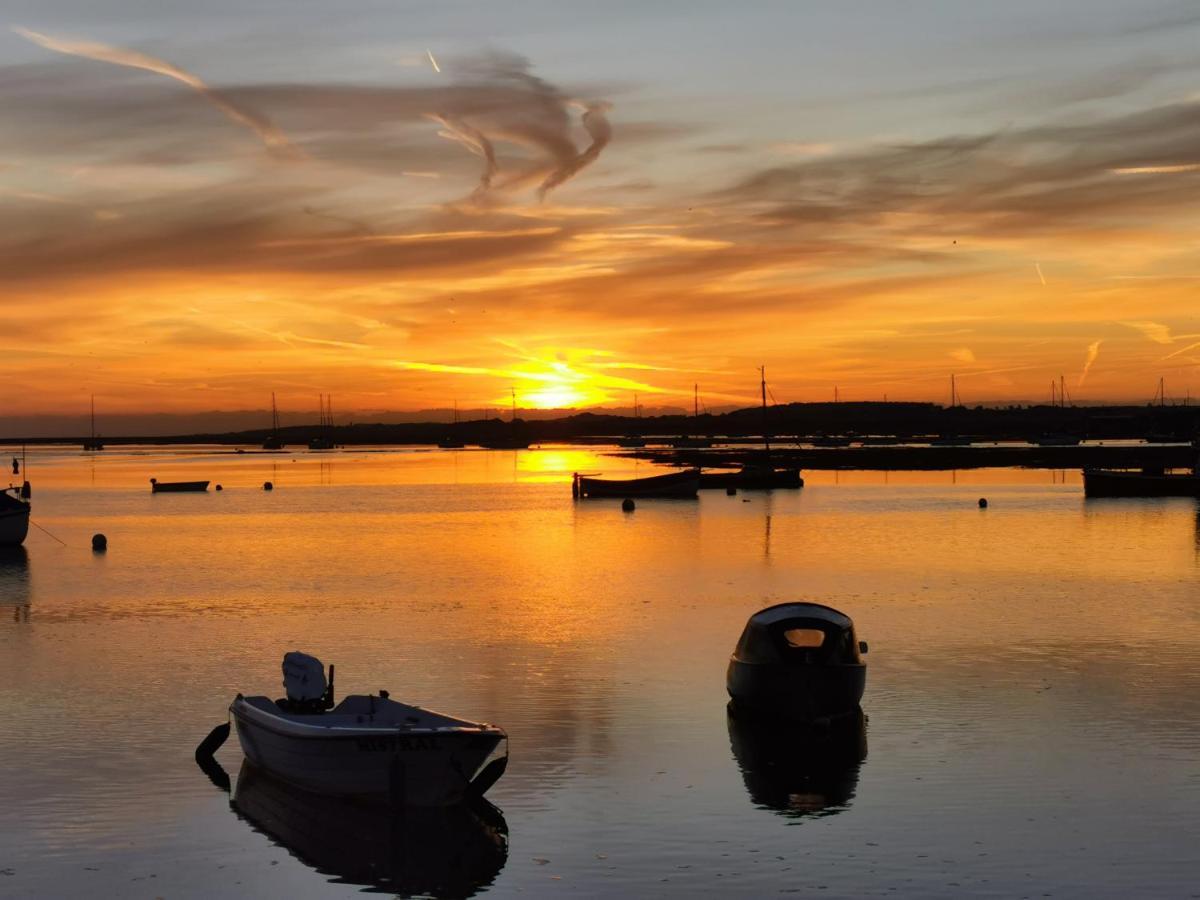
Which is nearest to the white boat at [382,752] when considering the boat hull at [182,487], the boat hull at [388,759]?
the boat hull at [388,759]

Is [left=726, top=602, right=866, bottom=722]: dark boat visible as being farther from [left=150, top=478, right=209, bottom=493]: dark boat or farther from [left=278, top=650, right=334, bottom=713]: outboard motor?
[left=150, top=478, right=209, bottom=493]: dark boat

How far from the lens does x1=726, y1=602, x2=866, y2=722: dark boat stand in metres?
26.7

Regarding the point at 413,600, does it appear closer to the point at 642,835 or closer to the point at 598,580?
the point at 598,580

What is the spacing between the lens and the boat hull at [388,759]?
2117cm

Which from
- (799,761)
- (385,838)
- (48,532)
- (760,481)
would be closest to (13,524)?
(48,532)

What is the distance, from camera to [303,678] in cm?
2383

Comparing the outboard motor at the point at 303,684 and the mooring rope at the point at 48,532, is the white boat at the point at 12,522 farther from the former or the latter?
the outboard motor at the point at 303,684

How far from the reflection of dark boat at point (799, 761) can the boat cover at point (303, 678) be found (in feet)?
26.2

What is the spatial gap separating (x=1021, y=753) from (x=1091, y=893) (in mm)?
7309

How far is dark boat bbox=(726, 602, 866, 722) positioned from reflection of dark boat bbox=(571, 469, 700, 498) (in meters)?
88.6

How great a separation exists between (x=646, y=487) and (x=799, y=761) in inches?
3682

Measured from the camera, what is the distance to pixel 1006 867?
18.2 m

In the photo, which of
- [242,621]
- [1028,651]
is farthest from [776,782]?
[242,621]

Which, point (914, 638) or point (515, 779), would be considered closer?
point (515, 779)
